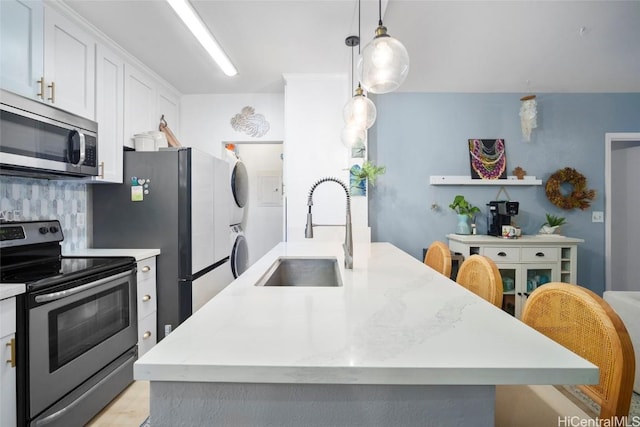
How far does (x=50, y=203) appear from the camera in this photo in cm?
223

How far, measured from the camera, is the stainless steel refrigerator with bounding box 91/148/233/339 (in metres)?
2.47

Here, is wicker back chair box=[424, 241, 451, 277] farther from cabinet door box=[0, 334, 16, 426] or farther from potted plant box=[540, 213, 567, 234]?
potted plant box=[540, 213, 567, 234]

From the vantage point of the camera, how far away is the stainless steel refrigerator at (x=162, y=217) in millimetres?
2475

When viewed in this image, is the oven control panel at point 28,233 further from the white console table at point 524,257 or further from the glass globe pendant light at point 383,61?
the white console table at point 524,257

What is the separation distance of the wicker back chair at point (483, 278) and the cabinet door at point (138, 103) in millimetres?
2684

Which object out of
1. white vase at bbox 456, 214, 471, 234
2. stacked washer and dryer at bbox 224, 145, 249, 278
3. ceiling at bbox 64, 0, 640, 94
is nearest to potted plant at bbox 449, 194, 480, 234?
white vase at bbox 456, 214, 471, 234

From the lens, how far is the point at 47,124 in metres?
1.76

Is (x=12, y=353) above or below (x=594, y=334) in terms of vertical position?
below

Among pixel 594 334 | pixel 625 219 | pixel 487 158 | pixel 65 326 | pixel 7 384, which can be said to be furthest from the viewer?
pixel 625 219

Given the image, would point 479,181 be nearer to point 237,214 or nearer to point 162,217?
point 237,214

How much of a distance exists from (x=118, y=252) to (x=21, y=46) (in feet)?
4.37

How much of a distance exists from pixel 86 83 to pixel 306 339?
251 cm

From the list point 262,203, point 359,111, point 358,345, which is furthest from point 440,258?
point 262,203

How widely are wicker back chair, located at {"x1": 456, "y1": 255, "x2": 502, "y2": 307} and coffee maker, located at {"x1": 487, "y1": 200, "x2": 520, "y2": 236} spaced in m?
2.19
